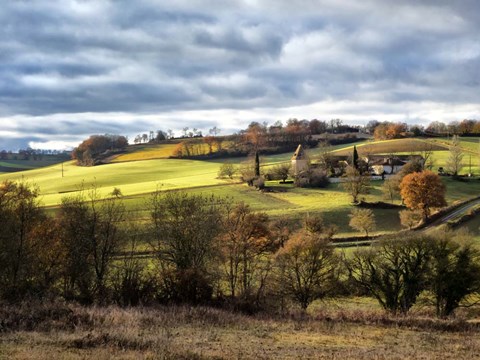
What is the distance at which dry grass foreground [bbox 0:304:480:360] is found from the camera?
1394 cm

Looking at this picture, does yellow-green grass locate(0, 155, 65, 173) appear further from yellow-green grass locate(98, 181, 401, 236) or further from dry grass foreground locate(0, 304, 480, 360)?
dry grass foreground locate(0, 304, 480, 360)

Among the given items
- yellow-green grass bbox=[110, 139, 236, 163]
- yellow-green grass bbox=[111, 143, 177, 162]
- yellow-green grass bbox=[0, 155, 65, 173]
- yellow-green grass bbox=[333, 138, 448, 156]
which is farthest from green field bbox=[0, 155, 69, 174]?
yellow-green grass bbox=[333, 138, 448, 156]

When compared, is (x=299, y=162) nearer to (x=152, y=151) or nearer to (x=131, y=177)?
(x=131, y=177)

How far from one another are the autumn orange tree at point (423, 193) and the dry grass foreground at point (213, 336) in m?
49.3

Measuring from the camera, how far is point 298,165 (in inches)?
4274

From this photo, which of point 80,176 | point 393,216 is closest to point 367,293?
point 393,216

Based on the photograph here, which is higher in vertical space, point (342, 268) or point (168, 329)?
point (168, 329)

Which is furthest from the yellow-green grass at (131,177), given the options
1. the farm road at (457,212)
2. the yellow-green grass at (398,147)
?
the farm road at (457,212)

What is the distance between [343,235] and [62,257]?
38.8m

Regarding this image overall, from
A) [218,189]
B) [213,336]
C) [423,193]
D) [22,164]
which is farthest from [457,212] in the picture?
[22,164]

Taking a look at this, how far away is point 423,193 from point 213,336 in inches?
2408

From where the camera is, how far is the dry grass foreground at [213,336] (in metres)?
13.9

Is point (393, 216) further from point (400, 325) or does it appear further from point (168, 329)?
point (168, 329)

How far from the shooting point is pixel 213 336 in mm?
17453
